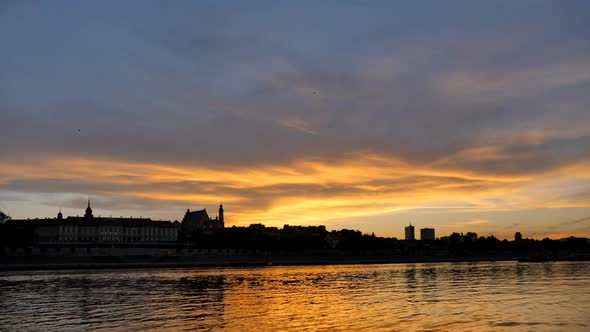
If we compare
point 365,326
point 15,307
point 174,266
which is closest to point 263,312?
point 365,326

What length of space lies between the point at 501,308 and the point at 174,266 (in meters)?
127

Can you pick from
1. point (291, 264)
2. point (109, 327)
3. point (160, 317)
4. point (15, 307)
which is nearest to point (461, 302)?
point (160, 317)

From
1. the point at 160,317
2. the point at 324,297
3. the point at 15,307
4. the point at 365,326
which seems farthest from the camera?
the point at 324,297

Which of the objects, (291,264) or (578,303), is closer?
(578,303)

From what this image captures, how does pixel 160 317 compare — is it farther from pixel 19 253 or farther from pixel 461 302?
pixel 19 253

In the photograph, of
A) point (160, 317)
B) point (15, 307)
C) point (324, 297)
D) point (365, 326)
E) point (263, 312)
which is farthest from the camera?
point (324, 297)

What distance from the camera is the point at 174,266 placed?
16362 centimetres

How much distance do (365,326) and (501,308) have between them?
14.9 metres

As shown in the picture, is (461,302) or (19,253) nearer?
(461,302)

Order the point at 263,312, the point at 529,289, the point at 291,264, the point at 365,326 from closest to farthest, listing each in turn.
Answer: the point at 365,326 → the point at 263,312 → the point at 529,289 → the point at 291,264

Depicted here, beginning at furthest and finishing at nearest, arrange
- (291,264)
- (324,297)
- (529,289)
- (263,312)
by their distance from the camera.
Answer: (291,264), (529,289), (324,297), (263,312)

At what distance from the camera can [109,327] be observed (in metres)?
37.2

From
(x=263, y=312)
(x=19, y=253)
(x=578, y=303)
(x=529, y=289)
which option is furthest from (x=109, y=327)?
(x=19, y=253)

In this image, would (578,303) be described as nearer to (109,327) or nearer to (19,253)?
(109,327)
